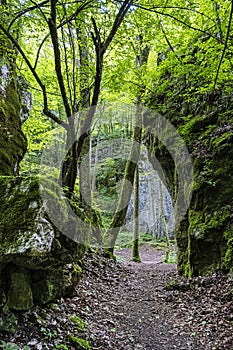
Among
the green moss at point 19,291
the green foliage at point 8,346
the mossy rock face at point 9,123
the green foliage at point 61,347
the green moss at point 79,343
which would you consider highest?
the mossy rock face at point 9,123

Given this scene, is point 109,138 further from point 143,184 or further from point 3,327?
point 3,327

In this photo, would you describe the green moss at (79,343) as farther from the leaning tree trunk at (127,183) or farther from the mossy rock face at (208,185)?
Result: the leaning tree trunk at (127,183)

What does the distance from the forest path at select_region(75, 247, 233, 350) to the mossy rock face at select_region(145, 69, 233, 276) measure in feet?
2.94

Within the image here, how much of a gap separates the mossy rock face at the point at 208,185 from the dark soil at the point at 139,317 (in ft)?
2.01

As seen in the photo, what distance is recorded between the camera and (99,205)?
22.4m

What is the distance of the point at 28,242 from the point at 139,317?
2995mm

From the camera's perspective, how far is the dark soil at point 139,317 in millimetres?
3387

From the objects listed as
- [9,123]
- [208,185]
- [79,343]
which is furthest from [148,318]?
[9,123]

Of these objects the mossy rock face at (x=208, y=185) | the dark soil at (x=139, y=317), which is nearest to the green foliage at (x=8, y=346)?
the dark soil at (x=139, y=317)

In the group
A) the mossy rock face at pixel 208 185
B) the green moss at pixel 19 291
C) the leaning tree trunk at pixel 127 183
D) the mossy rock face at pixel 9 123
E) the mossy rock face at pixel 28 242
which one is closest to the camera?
the mossy rock face at pixel 28 242

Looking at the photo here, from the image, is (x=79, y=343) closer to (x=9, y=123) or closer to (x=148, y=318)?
(x=148, y=318)

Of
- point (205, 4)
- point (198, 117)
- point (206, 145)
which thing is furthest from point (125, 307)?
point (205, 4)

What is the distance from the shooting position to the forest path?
12.4ft

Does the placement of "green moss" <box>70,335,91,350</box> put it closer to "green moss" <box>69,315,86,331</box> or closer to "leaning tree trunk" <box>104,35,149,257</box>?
"green moss" <box>69,315,86,331</box>
